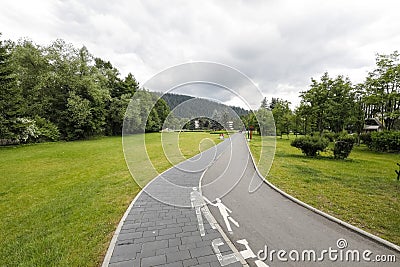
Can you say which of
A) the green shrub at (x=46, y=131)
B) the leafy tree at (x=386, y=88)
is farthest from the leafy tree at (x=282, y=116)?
the green shrub at (x=46, y=131)

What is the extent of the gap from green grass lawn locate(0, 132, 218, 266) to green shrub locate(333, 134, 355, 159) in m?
10.8

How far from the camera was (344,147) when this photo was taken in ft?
43.2

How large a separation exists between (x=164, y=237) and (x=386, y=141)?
23.0m

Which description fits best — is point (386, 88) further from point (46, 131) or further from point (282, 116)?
point (46, 131)

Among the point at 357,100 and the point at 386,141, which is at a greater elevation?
the point at 357,100

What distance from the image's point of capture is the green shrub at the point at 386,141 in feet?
56.4

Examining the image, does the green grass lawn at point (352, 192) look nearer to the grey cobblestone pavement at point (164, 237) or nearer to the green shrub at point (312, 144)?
the green shrub at point (312, 144)

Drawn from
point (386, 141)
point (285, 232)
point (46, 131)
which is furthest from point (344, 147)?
point (46, 131)

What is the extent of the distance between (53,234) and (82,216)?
840 mm

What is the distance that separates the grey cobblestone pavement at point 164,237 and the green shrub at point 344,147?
40.8 feet

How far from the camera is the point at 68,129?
92.7ft

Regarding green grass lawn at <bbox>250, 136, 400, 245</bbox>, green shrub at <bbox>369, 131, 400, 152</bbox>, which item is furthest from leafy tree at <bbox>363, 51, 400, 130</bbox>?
green grass lawn at <bbox>250, 136, 400, 245</bbox>

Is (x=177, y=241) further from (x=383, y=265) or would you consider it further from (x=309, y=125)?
(x=309, y=125)

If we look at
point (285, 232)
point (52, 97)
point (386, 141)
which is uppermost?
point (52, 97)
